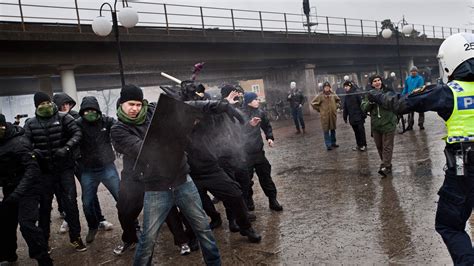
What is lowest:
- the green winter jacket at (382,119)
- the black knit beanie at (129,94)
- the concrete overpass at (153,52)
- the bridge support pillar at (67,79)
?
the green winter jacket at (382,119)

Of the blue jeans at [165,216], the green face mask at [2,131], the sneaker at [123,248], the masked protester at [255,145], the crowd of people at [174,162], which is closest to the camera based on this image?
the crowd of people at [174,162]

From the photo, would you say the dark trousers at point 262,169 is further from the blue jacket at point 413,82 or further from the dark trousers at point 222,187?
the blue jacket at point 413,82

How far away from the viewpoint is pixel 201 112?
3.26 m

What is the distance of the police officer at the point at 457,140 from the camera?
Answer: 277cm

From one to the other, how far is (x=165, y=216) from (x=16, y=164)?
6.14 ft

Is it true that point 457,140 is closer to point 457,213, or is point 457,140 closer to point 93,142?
point 457,213

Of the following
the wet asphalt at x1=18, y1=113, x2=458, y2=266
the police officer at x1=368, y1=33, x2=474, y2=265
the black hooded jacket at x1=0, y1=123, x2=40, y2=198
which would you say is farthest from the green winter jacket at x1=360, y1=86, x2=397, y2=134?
the black hooded jacket at x1=0, y1=123, x2=40, y2=198

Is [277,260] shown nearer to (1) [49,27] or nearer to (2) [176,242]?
(2) [176,242]

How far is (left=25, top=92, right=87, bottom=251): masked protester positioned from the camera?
4586 millimetres

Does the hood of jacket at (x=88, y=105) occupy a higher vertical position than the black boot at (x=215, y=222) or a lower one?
higher

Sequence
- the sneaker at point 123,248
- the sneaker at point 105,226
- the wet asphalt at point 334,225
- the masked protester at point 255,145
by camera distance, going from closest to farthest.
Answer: the wet asphalt at point 334,225
the sneaker at point 123,248
the masked protester at point 255,145
the sneaker at point 105,226

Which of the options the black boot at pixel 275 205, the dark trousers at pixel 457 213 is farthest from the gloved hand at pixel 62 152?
the dark trousers at pixel 457 213

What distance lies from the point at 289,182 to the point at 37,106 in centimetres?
410

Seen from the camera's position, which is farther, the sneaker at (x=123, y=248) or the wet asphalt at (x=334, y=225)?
the sneaker at (x=123, y=248)
